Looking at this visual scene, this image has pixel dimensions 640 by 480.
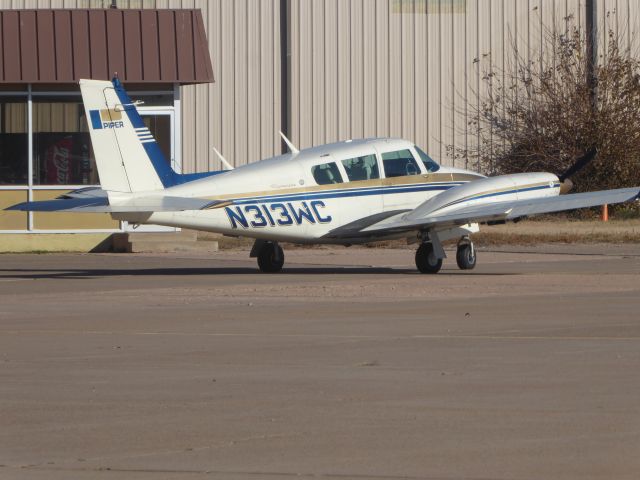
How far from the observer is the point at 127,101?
19.9m

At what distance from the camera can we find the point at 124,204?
19.3m

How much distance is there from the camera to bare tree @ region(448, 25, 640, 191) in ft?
126

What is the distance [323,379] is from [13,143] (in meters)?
20.4

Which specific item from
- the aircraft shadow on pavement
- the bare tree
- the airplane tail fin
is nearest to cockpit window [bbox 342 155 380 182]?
the aircraft shadow on pavement

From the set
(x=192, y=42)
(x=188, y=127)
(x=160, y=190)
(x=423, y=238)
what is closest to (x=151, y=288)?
(x=160, y=190)

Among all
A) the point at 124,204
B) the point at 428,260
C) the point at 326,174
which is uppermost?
the point at 326,174

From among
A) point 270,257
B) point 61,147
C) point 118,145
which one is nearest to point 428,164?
point 270,257

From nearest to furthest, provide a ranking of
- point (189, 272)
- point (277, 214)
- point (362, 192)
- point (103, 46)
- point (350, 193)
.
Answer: point (277, 214), point (350, 193), point (362, 192), point (189, 272), point (103, 46)

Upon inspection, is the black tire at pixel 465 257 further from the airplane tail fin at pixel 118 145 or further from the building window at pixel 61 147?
the building window at pixel 61 147

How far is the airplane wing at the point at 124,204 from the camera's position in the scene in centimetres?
1867

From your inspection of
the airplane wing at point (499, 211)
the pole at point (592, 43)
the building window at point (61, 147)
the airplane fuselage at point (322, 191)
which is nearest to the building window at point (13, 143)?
the building window at point (61, 147)

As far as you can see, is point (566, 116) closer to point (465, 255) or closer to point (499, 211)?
point (465, 255)

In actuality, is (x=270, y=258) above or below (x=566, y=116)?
below

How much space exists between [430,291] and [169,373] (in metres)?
7.73
